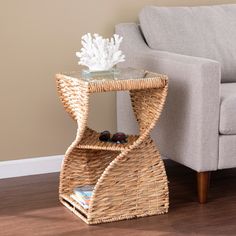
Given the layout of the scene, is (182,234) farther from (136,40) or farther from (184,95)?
(136,40)

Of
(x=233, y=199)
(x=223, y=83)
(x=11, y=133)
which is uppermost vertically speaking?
(x=223, y=83)

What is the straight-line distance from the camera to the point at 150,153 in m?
2.84

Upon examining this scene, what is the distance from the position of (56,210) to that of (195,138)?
68 cm

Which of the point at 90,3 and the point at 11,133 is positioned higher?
the point at 90,3

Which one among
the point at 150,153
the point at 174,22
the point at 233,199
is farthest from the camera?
the point at 174,22

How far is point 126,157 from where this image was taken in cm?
278

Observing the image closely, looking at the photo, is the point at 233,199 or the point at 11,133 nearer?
the point at 233,199

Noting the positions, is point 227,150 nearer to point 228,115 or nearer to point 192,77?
point 228,115

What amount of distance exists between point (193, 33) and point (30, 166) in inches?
42.7

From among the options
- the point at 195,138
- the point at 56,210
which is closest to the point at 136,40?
the point at 195,138

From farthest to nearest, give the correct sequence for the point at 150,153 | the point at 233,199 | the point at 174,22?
the point at 174,22
the point at 233,199
the point at 150,153

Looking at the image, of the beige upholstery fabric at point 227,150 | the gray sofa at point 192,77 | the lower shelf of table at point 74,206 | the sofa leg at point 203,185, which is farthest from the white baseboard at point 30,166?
the beige upholstery fabric at point 227,150

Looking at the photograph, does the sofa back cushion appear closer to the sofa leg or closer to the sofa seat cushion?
the sofa seat cushion

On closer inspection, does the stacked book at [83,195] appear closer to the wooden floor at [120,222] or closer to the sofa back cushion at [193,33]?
the wooden floor at [120,222]
